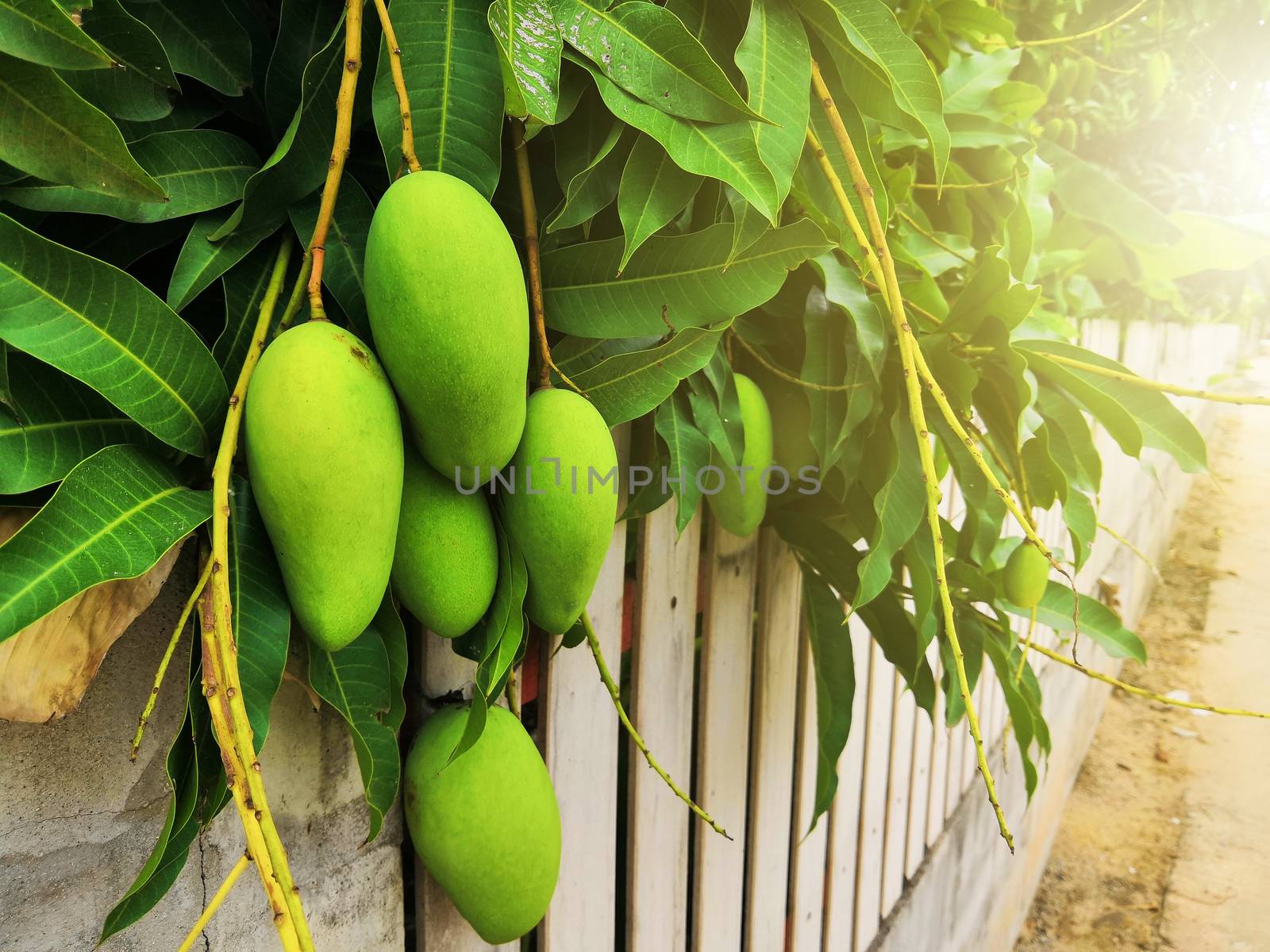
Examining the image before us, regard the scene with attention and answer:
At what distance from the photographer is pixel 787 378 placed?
76cm

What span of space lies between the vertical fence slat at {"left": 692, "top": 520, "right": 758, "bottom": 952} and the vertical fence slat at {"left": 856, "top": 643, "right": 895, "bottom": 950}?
390mm

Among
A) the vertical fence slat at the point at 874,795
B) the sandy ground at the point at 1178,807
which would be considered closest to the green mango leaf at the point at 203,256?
the vertical fence slat at the point at 874,795

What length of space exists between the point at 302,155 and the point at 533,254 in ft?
0.45

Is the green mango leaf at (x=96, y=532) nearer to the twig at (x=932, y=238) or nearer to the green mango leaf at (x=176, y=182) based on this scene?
the green mango leaf at (x=176, y=182)

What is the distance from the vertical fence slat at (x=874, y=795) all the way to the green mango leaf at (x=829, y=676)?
431mm

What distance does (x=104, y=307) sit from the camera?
0.41 m

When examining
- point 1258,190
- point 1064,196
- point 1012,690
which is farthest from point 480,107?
point 1258,190

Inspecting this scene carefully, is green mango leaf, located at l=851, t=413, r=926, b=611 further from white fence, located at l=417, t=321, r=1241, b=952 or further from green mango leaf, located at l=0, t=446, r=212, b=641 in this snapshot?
green mango leaf, located at l=0, t=446, r=212, b=641

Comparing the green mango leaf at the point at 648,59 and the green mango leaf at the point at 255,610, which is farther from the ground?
the green mango leaf at the point at 648,59

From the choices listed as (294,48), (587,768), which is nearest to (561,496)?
(294,48)

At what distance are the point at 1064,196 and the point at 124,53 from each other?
51.4 inches

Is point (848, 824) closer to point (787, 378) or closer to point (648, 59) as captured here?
point (787, 378)

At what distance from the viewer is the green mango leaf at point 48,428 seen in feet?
1.29

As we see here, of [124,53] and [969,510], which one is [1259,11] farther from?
[124,53]
